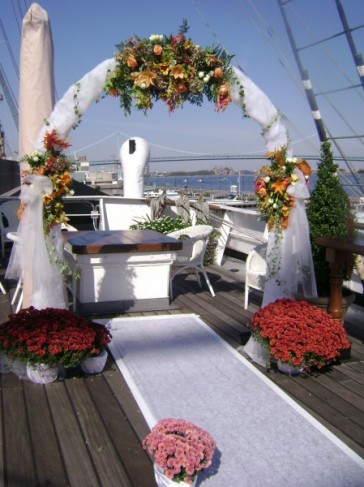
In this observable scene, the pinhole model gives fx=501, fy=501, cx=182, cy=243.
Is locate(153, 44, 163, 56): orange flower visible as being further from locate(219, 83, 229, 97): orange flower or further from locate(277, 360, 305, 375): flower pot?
locate(277, 360, 305, 375): flower pot

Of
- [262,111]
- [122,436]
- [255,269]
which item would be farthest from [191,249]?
[122,436]

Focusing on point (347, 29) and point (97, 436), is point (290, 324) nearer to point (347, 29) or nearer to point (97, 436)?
point (97, 436)

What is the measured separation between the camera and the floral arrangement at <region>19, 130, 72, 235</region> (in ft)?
11.9

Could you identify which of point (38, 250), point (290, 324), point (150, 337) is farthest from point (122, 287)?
point (290, 324)

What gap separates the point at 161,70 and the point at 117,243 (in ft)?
6.23

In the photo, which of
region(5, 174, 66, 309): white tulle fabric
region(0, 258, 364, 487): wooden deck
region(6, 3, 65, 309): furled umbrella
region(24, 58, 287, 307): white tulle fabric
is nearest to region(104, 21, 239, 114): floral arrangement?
region(24, 58, 287, 307): white tulle fabric

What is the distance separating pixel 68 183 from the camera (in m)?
3.70

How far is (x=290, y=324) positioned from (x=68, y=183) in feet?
6.18

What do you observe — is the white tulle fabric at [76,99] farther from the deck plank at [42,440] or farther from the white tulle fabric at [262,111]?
the deck plank at [42,440]

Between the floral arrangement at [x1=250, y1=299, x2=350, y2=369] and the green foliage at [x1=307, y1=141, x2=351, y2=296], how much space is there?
0.86 m

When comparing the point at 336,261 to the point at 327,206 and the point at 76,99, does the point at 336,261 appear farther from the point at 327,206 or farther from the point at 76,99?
the point at 76,99

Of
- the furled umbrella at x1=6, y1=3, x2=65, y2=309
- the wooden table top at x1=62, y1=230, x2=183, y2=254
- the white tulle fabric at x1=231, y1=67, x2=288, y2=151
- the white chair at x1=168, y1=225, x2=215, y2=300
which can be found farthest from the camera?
the white chair at x1=168, y1=225, x2=215, y2=300

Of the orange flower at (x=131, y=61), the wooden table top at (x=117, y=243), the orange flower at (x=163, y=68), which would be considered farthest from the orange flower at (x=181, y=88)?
the wooden table top at (x=117, y=243)

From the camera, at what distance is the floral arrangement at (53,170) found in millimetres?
3613
